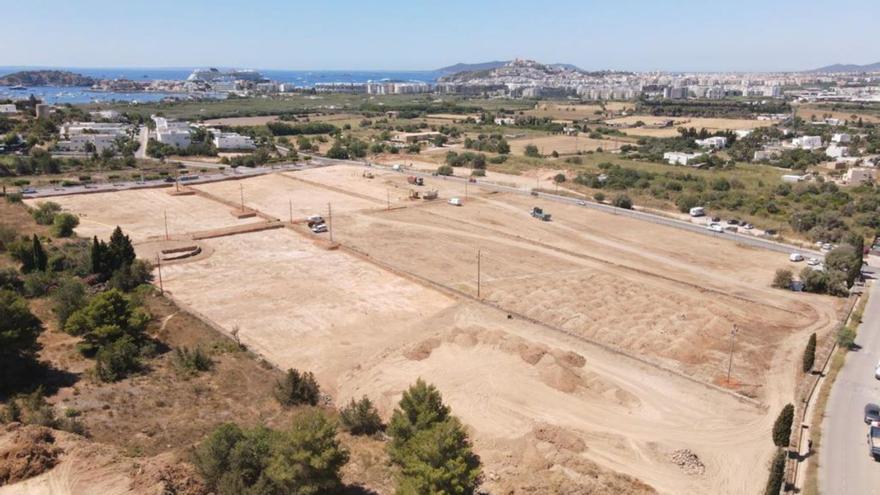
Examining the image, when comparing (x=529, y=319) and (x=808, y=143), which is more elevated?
(x=808, y=143)

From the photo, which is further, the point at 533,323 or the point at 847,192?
the point at 847,192

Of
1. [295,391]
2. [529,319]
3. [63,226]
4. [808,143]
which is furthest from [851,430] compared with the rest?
[808,143]

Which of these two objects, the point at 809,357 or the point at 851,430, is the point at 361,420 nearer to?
the point at 851,430

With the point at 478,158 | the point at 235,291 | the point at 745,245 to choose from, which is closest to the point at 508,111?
the point at 478,158

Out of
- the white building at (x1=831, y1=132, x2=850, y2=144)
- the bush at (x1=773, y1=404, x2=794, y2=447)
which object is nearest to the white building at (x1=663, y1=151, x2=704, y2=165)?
the white building at (x1=831, y1=132, x2=850, y2=144)

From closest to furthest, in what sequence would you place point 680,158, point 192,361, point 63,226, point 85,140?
point 192,361 → point 63,226 → point 680,158 → point 85,140

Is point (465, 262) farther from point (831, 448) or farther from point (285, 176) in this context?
point (285, 176)

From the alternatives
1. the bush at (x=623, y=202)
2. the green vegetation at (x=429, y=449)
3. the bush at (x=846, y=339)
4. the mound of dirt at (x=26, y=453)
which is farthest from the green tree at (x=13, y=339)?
the bush at (x=623, y=202)
